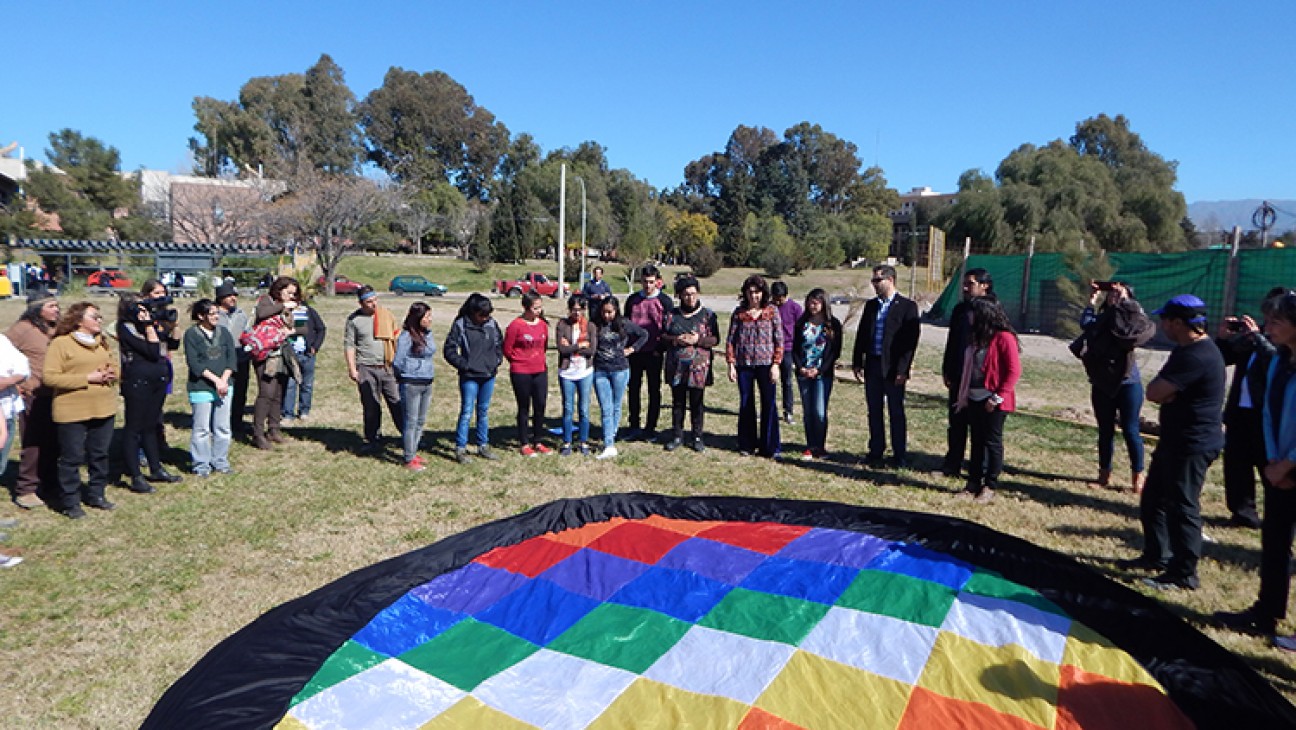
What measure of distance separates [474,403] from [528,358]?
2.11 feet

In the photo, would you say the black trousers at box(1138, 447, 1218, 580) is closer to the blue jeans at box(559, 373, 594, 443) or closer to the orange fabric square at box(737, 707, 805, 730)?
the orange fabric square at box(737, 707, 805, 730)

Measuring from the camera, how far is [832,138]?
75.9m

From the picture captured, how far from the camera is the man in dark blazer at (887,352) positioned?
6020 mm

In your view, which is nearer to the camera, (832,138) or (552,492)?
(552,492)

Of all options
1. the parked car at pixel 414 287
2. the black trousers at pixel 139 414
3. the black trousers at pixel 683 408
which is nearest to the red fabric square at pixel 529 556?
the black trousers at pixel 683 408

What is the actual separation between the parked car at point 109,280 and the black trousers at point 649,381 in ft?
85.1

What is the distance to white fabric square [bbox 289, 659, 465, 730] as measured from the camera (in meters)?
2.61

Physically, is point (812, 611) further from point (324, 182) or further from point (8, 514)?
point (324, 182)

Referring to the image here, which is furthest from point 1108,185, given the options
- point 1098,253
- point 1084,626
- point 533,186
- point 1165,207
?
point 1084,626

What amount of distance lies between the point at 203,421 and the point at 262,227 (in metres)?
34.7

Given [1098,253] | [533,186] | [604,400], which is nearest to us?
[604,400]

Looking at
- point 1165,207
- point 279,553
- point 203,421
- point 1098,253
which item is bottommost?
point 279,553

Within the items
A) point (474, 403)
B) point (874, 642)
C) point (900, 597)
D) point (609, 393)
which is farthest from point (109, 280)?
point (874, 642)

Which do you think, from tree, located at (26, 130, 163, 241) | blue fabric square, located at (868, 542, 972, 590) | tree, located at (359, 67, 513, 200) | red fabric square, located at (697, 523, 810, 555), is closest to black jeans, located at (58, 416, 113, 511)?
red fabric square, located at (697, 523, 810, 555)
